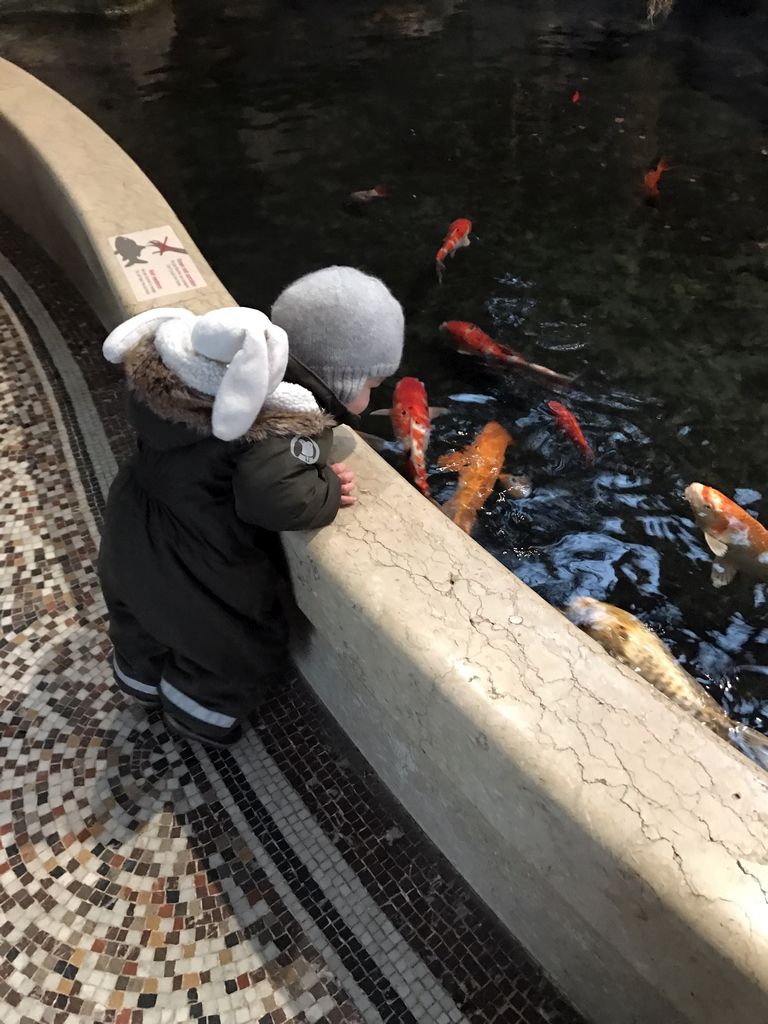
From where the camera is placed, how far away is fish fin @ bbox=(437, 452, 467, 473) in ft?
13.7

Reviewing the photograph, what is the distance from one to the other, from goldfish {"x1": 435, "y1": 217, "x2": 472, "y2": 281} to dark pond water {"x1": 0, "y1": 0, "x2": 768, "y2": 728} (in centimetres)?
13

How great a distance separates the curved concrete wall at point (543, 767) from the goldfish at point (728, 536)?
1981 mm

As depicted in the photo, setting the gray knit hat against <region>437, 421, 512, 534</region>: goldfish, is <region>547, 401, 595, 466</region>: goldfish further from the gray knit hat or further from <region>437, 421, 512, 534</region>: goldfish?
the gray knit hat

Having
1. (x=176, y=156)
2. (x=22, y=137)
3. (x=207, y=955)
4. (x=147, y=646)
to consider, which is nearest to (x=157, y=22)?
(x=176, y=156)

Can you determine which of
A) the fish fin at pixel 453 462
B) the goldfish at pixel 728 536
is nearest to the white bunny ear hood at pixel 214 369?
the fish fin at pixel 453 462

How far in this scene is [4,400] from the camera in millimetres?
A: 3947

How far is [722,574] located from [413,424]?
1766 millimetres

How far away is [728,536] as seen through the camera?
3.62m

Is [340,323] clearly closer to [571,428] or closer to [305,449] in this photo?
[305,449]

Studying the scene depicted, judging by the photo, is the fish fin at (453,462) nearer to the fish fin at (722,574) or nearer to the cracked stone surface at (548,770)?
the fish fin at (722,574)

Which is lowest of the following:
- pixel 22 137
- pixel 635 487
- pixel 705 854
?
pixel 635 487

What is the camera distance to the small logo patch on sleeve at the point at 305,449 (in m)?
2.04

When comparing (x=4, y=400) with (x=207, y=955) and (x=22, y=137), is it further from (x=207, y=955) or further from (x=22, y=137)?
(x=207, y=955)

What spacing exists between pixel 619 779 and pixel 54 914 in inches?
68.5
